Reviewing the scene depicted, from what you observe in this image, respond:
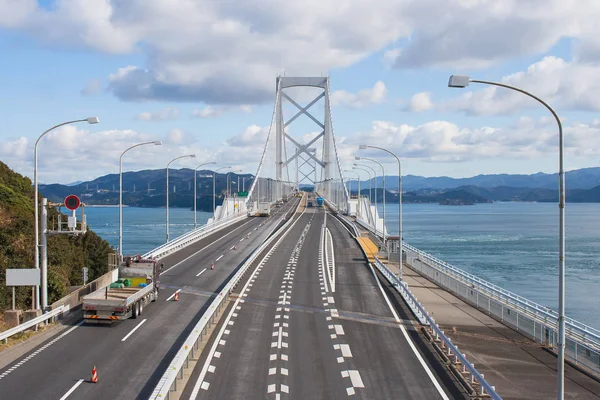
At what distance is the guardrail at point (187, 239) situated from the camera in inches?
1903

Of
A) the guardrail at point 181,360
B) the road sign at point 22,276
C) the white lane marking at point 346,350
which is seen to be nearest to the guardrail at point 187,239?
the road sign at point 22,276

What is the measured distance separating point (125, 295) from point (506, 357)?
14843 millimetres

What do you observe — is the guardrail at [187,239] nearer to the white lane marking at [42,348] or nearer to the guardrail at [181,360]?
the white lane marking at [42,348]

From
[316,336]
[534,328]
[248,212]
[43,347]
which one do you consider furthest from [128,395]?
[248,212]

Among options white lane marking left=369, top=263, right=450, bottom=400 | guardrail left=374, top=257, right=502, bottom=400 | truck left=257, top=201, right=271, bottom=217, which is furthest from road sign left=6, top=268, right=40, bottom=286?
truck left=257, top=201, right=271, bottom=217

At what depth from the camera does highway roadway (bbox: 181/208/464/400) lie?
1748 cm

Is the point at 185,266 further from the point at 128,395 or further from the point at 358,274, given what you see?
the point at 128,395

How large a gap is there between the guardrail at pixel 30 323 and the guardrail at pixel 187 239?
17.5 m

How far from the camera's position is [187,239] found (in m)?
60.6

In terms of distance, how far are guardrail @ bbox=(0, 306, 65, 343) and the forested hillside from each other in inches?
395

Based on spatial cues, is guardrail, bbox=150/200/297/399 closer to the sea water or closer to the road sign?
the road sign

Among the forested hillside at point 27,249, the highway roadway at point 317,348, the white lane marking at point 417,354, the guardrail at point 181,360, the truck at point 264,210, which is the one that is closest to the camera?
the guardrail at point 181,360

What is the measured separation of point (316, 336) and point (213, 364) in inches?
207

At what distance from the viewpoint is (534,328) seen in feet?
82.4
